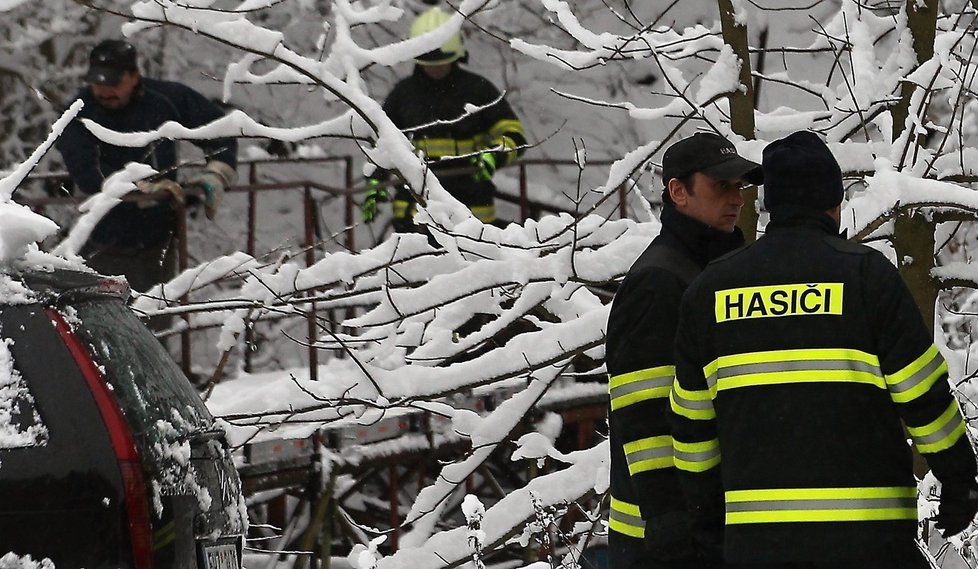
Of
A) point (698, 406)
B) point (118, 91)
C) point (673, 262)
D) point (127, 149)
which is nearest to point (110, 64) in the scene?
point (118, 91)

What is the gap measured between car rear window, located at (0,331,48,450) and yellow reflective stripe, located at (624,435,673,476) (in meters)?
1.48

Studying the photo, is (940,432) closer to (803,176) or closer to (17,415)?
(803,176)

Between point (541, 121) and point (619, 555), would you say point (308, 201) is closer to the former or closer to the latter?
point (619, 555)

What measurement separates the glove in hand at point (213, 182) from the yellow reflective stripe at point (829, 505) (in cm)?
446

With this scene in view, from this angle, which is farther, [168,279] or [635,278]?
[168,279]

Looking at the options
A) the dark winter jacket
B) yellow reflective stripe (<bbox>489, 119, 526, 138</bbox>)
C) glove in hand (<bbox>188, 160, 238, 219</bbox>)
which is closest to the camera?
glove in hand (<bbox>188, 160, 238, 219</bbox>)

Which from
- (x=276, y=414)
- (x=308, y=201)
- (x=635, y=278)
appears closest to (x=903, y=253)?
(x=635, y=278)

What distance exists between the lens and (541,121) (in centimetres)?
1392

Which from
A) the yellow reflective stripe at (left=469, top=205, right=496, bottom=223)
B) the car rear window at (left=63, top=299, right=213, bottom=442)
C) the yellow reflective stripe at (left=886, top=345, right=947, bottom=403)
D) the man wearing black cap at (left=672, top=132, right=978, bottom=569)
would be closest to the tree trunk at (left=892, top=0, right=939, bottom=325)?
the man wearing black cap at (left=672, top=132, right=978, bottom=569)

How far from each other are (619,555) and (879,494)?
0.79 m

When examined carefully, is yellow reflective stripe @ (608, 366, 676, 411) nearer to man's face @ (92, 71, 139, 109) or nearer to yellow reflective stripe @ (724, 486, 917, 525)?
yellow reflective stripe @ (724, 486, 917, 525)

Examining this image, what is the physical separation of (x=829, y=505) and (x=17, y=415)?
6.59ft

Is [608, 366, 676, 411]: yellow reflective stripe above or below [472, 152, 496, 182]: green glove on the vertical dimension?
below

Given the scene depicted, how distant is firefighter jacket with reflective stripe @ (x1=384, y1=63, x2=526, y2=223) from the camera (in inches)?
301
